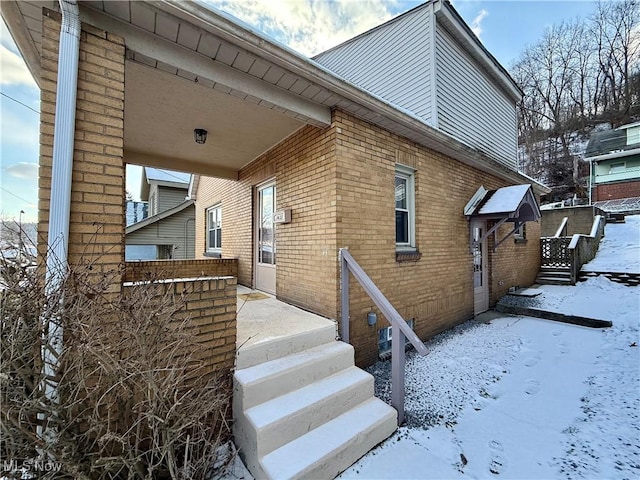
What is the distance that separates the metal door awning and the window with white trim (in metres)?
2.07

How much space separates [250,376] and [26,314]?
175 cm

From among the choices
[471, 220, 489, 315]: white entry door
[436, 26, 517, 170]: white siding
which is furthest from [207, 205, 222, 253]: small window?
[471, 220, 489, 315]: white entry door

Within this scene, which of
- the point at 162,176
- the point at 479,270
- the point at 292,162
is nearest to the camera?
the point at 292,162

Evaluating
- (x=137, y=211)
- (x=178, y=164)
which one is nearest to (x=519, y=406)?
(x=178, y=164)

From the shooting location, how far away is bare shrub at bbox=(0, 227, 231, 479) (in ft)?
5.78

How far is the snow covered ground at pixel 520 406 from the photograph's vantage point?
2.58 m

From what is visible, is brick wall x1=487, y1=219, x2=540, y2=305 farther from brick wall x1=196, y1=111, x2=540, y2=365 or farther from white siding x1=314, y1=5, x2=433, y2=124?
white siding x1=314, y1=5, x2=433, y2=124

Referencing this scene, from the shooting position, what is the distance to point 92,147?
7.98ft

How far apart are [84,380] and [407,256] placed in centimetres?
459

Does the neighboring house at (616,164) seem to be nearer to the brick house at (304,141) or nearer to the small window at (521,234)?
the small window at (521,234)

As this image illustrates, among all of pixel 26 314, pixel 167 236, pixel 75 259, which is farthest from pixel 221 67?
pixel 167 236

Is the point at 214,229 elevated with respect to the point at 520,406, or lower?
elevated

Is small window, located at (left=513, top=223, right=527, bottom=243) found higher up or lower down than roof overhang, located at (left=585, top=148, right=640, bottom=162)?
lower down

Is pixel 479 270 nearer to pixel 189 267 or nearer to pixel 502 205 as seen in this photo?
pixel 502 205
